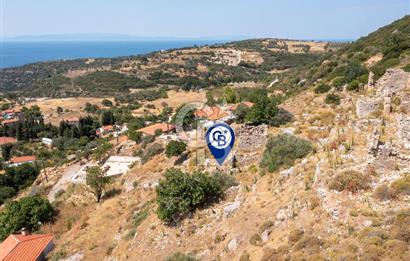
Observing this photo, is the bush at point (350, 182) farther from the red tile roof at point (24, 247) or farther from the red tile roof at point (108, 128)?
the red tile roof at point (108, 128)

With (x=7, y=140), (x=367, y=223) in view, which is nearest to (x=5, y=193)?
(x=367, y=223)

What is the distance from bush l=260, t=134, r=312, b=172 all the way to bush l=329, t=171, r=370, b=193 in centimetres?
427

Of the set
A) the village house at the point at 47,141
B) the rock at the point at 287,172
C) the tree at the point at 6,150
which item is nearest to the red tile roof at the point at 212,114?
the rock at the point at 287,172

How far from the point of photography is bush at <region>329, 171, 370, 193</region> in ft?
35.9

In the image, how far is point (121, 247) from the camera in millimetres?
16438

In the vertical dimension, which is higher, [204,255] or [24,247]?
[204,255]

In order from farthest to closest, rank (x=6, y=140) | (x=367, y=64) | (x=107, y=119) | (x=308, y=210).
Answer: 1. (x=107, y=119)
2. (x=6, y=140)
3. (x=367, y=64)
4. (x=308, y=210)

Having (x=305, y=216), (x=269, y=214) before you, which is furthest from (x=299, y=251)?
(x=269, y=214)

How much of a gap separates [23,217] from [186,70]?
10271 centimetres

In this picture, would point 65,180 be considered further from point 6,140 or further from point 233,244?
point 6,140

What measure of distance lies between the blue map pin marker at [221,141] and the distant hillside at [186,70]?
77.4 meters

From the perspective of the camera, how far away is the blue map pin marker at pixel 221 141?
20.4 m

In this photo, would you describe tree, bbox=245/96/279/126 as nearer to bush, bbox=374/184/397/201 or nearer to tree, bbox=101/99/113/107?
bush, bbox=374/184/397/201

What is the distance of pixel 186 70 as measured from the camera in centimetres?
12162
